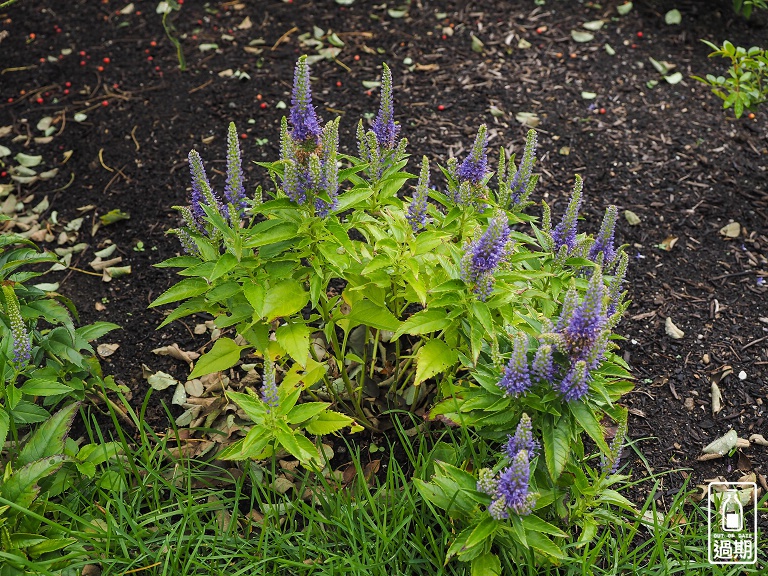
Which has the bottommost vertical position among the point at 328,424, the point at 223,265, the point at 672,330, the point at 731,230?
the point at 672,330

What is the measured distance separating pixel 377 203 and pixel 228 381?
1.34 metres

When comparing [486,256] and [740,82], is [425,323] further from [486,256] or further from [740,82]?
[740,82]

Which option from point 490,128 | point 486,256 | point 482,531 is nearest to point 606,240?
point 486,256

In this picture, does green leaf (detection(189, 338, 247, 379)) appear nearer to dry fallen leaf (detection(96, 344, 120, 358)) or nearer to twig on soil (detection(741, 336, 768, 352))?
dry fallen leaf (detection(96, 344, 120, 358))

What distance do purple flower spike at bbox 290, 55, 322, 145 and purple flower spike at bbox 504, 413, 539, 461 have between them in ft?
4.00

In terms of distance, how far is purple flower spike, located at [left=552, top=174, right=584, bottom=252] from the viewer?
2.91 m

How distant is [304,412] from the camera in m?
2.78

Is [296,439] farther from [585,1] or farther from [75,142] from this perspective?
[585,1]

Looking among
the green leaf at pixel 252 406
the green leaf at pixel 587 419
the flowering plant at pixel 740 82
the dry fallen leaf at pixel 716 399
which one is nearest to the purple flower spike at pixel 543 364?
the green leaf at pixel 587 419

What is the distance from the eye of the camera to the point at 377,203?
9.98 ft

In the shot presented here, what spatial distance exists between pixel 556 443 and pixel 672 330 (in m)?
1.77

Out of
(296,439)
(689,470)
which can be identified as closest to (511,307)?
(296,439)

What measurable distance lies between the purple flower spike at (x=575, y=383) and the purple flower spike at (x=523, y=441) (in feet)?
0.57

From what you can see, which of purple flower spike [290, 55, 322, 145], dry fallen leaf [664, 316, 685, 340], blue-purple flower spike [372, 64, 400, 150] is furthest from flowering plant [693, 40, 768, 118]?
purple flower spike [290, 55, 322, 145]
